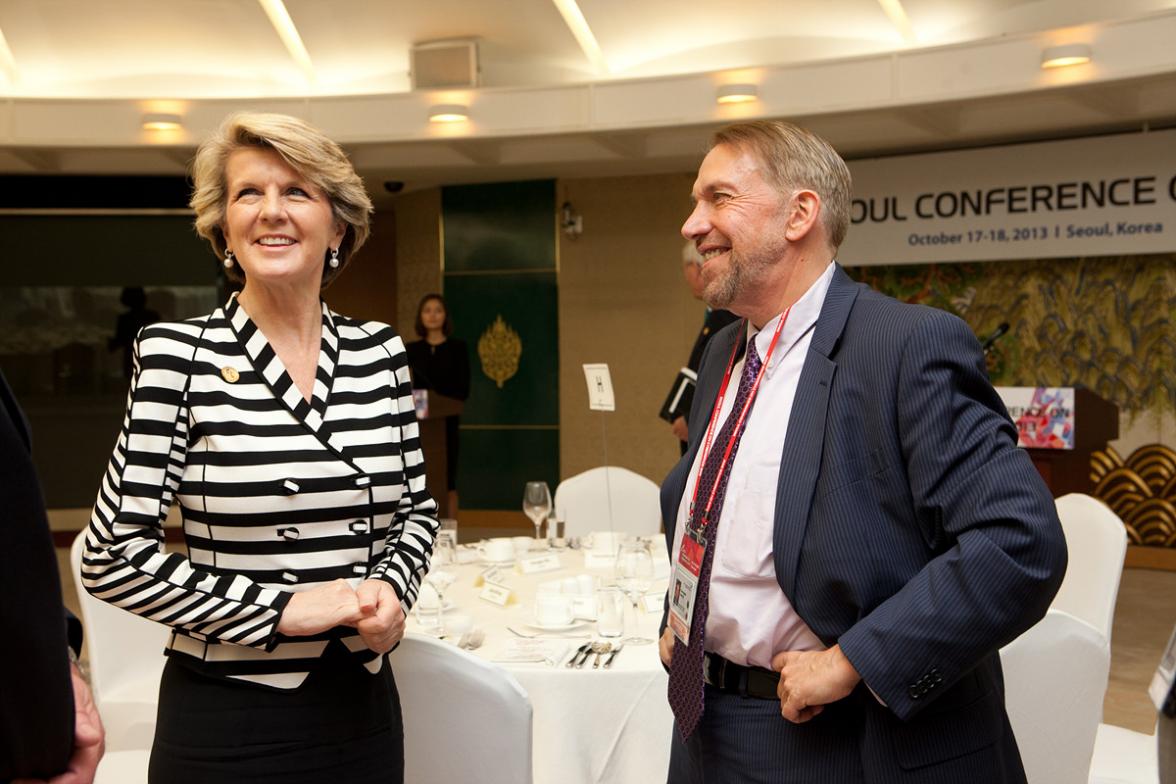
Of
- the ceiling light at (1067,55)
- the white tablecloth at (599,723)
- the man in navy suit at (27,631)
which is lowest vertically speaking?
the white tablecloth at (599,723)

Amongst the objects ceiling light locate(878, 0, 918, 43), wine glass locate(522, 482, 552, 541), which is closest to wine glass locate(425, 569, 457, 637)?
wine glass locate(522, 482, 552, 541)

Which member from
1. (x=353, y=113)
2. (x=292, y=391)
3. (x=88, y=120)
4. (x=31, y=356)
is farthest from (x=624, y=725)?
(x=31, y=356)

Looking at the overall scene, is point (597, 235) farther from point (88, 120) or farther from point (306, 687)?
point (306, 687)

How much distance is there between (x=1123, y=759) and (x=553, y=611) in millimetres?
1526

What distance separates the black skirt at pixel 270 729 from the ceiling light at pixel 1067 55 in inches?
214

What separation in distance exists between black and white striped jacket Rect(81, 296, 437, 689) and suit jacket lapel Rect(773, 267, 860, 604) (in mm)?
635

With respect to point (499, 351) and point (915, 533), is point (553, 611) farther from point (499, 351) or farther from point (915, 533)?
point (499, 351)

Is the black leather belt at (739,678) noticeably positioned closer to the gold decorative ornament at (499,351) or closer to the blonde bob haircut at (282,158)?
the blonde bob haircut at (282,158)

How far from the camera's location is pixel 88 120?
7340mm

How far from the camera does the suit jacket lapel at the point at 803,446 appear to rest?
1496mm

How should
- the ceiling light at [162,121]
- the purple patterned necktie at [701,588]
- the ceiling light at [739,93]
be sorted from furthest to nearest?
the ceiling light at [162,121]
the ceiling light at [739,93]
the purple patterned necktie at [701,588]

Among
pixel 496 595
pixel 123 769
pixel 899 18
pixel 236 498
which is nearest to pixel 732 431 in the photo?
pixel 236 498

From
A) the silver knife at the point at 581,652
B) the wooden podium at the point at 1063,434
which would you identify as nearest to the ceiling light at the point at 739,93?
the wooden podium at the point at 1063,434

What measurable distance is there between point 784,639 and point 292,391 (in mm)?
871
